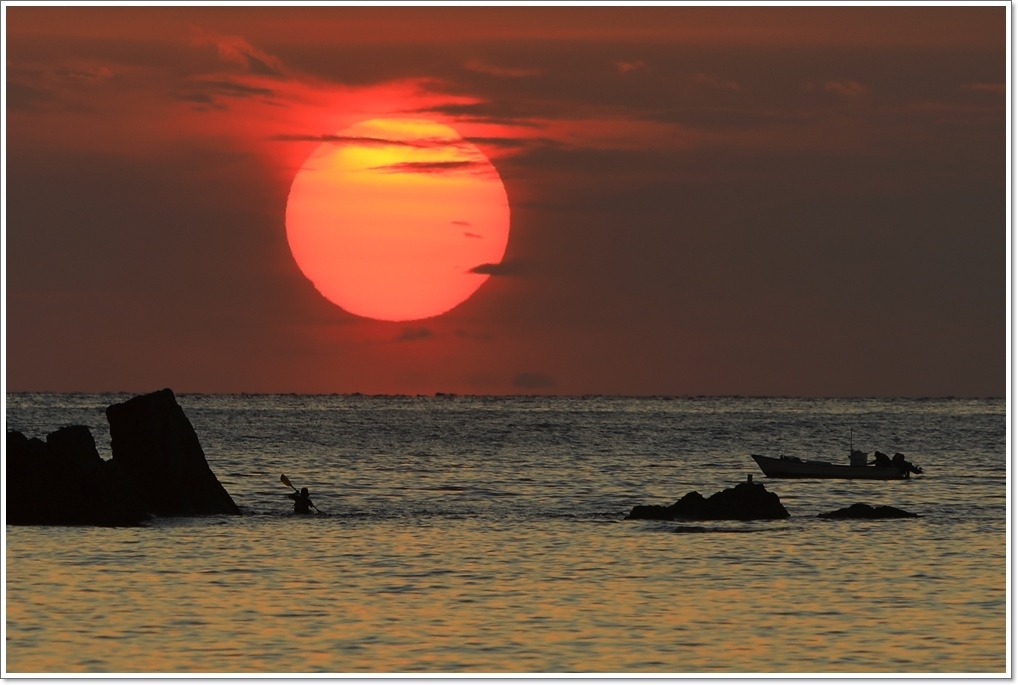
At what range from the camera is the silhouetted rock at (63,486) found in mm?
55688

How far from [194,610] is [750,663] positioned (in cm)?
1426

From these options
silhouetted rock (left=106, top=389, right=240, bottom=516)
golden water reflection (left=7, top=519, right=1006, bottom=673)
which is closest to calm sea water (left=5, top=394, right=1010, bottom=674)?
golden water reflection (left=7, top=519, right=1006, bottom=673)

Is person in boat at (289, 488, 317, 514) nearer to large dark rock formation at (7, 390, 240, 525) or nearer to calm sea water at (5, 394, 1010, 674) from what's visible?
calm sea water at (5, 394, 1010, 674)

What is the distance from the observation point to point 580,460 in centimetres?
11625

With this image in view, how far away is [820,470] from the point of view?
9519 centimetres

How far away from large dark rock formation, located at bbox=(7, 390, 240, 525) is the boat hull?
44.3 meters

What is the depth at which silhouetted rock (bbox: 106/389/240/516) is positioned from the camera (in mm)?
59938

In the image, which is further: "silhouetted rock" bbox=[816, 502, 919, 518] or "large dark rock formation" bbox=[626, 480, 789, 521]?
"silhouetted rock" bbox=[816, 502, 919, 518]

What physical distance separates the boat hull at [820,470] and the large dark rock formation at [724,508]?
102 feet

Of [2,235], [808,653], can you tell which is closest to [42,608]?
[2,235]

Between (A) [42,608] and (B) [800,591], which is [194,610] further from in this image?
(B) [800,591]

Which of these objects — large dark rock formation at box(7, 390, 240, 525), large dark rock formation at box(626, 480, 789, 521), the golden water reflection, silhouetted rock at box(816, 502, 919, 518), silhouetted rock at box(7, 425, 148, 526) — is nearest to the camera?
the golden water reflection

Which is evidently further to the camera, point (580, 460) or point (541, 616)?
point (580, 460)

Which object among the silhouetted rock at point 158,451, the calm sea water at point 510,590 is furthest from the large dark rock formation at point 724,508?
the silhouetted rock at point 158,451
